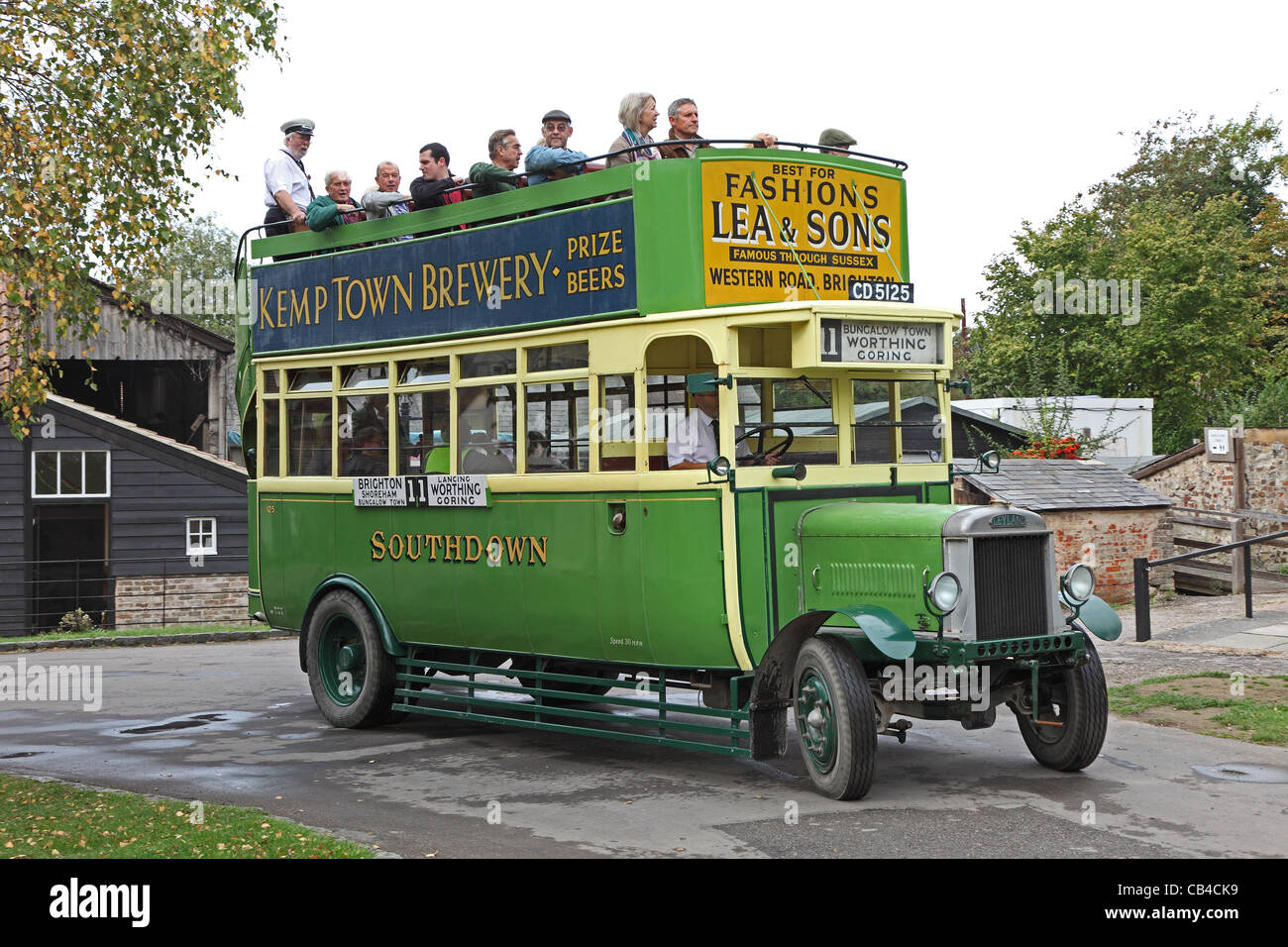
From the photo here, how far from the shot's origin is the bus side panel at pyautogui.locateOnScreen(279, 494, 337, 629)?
11953mm

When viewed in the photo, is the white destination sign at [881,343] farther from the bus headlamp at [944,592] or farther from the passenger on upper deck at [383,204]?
the passenger on upper deck at [383,204]

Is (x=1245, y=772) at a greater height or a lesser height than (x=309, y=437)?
lesser

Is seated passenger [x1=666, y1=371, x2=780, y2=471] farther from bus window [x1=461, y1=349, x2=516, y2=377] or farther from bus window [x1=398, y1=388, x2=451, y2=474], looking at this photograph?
bus window [x1=398, y1=388, x2=451, y2=474]

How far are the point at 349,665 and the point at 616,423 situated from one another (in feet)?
12.1

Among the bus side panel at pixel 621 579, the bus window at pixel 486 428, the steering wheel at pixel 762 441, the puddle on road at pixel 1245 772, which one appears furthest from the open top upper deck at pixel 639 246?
the puddle on road at pixel 1245 772

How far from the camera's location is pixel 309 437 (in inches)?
478

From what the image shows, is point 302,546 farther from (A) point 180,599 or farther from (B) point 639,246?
(A) point 180,599

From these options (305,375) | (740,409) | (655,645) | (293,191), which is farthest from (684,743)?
(293,191)

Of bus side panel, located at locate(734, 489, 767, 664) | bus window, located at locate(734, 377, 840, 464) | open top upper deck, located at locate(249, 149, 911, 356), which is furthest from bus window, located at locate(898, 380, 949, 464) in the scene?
bus side panel, located at locate(734, 489, 767, 664)

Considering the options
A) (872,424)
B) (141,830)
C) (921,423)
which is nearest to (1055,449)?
(921,423)

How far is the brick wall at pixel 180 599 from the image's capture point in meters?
27.7

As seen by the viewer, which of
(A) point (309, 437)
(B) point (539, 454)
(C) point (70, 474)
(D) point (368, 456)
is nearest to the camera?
(B) point (539, 454)

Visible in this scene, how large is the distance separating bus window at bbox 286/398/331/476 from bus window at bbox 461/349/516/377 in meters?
1.78

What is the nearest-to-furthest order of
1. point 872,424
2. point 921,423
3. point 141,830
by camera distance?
point 141,830 → point 872,424 → point 921,423
